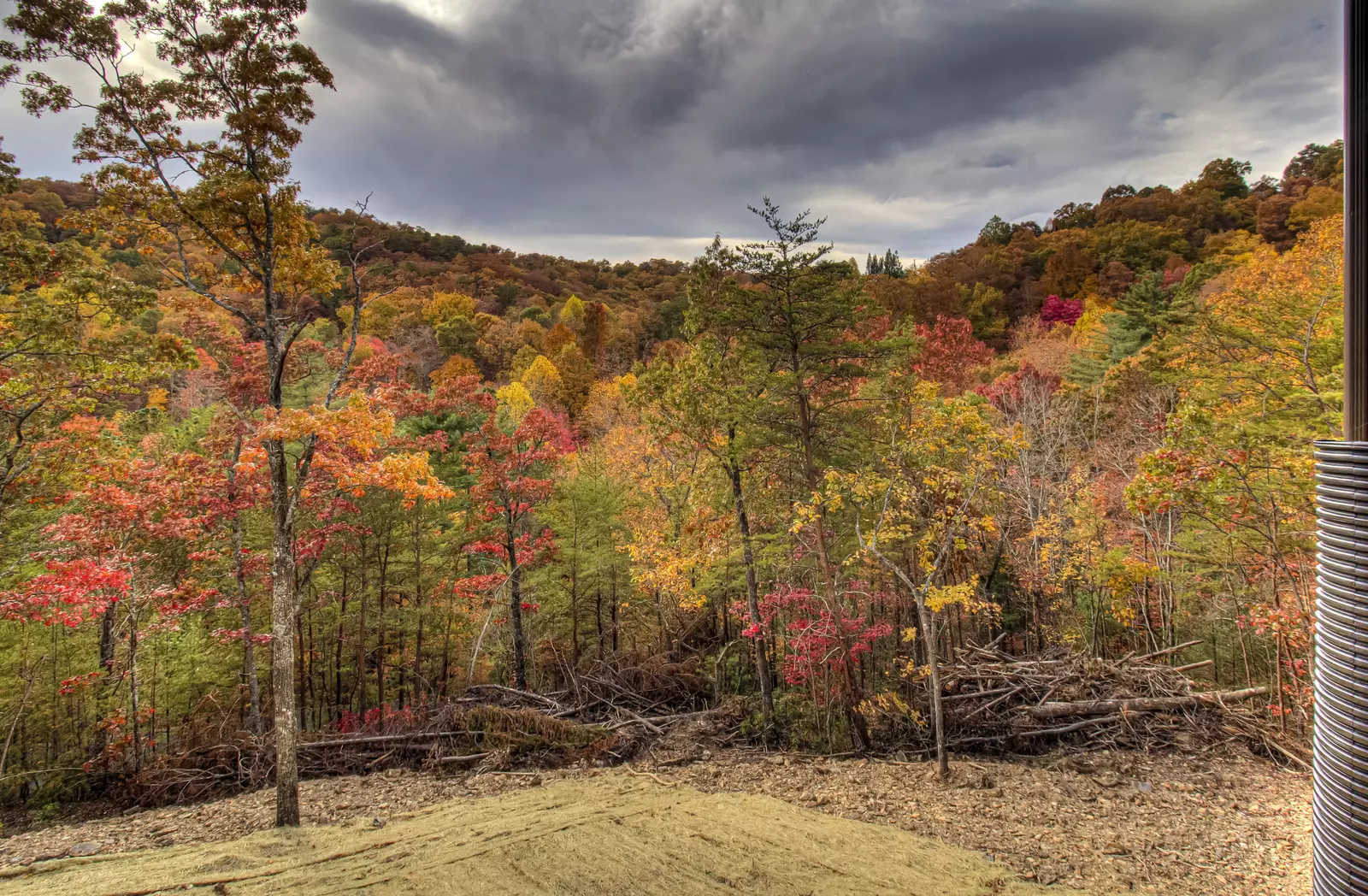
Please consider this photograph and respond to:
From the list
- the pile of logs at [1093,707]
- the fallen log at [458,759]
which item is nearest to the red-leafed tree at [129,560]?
the fallen log at [458,759]

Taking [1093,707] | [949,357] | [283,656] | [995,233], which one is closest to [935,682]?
[1093,707]

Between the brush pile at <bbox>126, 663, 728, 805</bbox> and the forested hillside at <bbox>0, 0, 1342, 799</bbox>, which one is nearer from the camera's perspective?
the forested hillside at <bbox>0, 0, 1342, 799</bbox>

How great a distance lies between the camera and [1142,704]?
956 centimetres

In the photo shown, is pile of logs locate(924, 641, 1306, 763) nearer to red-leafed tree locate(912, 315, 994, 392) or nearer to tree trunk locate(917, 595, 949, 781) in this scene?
tree trunk locate(917, 595, 949, 781)

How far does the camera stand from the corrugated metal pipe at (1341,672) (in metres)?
2.10

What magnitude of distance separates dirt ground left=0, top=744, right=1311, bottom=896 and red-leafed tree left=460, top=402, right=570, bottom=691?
6.62m

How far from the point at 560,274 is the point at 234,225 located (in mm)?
100375

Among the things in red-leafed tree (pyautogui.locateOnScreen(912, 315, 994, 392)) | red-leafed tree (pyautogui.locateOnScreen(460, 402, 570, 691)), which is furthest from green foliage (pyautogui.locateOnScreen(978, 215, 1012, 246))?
red-leafed tree (pyautogui.locateOnScreen(460, 402, 570, 691))

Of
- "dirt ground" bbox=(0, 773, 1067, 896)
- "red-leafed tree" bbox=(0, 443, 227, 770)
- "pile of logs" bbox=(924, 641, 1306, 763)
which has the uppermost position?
"red-leafed tree" bbox=(0, 443, 227, 770)

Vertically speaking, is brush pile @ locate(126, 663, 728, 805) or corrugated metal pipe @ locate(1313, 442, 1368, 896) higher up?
corrugated metal pipe @ locate(1313, 442, 1368, 896)

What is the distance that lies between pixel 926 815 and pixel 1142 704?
5.58m

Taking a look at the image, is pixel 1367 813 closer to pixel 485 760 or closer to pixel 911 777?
pixel 911 777

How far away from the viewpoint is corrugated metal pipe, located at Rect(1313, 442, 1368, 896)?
6.90ft

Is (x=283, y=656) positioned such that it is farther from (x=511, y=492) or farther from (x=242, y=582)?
(x=511, y=492)
